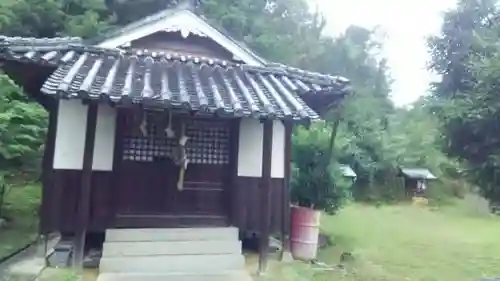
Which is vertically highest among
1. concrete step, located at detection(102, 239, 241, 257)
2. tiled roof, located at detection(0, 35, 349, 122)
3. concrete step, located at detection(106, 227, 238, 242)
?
tiled roof, located at detection(0, 35, 349, 122)

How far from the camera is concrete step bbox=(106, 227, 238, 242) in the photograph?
7.37m

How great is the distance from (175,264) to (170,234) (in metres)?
0.64

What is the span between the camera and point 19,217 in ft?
37.4

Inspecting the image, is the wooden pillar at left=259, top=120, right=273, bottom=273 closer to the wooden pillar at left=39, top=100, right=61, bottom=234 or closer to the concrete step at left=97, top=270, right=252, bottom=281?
the concrete step at left=97, top=270, right=252, bottom=281

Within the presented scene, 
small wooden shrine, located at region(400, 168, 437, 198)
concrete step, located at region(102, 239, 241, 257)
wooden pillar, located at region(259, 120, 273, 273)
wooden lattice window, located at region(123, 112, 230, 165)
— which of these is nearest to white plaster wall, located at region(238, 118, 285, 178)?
wooden lattice window, located at region(123, 112, 230, 165)

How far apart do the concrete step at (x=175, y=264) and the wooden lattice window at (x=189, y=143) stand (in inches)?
66.7

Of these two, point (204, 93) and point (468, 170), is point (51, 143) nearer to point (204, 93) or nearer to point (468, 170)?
point (204, 93)

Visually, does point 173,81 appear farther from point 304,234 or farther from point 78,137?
point 304,234

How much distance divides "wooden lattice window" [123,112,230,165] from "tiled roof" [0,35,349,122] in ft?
2.52

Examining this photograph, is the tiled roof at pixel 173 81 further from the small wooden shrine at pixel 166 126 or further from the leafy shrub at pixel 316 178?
the leafy shrub at pixel 316 178

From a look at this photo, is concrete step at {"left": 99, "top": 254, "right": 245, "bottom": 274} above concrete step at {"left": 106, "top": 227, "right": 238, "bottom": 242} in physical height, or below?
below

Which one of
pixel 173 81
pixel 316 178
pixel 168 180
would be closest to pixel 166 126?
pixel 173 81

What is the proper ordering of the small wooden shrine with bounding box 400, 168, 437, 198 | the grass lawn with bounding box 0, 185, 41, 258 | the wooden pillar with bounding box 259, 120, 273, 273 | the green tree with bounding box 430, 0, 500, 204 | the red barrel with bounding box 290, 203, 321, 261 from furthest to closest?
the small wooden shrine with bounding box 400, 168, 437, 198
the grass lawn with bounding box 0, 185, 41, 258
the red barrel with bounding box 290, 203, 321, 261
the wooden pillar with bounding box 259, 120, 273, 273
the green tree with bounding box 430, 0, 500, 204

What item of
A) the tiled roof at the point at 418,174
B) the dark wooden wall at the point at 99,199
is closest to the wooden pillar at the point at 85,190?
the dark wooden wall at the point at 99,199
